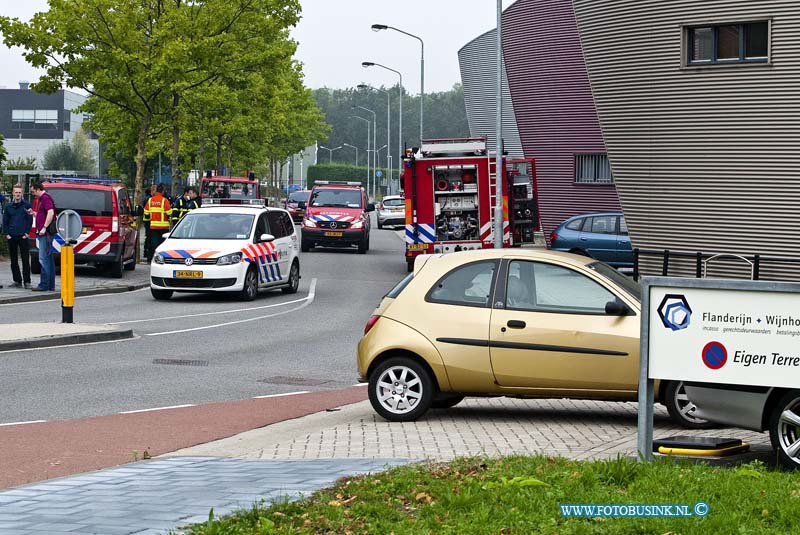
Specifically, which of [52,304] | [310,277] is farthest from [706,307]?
[310,277]

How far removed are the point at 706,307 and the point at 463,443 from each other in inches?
97.7

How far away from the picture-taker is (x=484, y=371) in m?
10.8

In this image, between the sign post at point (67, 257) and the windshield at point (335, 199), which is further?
the windshield at point (335, 199)

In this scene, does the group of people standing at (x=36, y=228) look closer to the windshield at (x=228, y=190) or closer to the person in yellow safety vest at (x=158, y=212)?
the person in yellow safety vest at (x=158, y=212)

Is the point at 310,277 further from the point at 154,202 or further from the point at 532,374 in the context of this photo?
the point at 532,374

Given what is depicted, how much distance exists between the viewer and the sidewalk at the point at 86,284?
2391 cm

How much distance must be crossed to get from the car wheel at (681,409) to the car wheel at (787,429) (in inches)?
81.2

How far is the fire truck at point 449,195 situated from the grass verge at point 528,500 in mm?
22125

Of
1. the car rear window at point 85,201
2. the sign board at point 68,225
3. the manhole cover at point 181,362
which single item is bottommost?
the manhole cover at point 181,362

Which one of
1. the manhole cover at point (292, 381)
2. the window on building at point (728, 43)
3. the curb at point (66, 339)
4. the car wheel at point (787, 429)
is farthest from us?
the window on building at point (728, 43)

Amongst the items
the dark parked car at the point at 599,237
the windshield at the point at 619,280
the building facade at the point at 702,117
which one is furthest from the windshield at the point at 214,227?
the windshield at the point at 619,280

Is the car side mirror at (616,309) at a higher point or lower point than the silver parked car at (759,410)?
higher

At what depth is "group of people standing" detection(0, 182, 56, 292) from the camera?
2417cm

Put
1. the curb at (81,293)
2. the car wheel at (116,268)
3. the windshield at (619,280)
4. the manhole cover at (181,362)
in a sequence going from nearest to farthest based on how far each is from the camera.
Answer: the windshield at (619,280), the manhole cover at (181,362), the curb at (81,293), the car wheel at (116,268)
